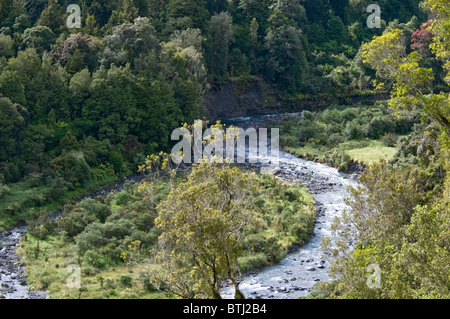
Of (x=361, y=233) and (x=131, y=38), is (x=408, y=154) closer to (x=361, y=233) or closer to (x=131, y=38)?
(x=361, y=233)

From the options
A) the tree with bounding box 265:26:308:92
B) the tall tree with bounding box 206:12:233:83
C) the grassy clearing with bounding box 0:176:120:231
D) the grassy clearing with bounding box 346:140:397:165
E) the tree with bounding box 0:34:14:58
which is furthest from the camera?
the tree with bounding box 265:26:308:92

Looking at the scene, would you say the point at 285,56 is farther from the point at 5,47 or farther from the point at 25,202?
the point at 25,202

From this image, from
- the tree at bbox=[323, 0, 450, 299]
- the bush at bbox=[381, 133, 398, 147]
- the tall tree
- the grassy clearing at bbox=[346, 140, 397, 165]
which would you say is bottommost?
the grassy clearing at bbox=[346, 140, 397, 165]

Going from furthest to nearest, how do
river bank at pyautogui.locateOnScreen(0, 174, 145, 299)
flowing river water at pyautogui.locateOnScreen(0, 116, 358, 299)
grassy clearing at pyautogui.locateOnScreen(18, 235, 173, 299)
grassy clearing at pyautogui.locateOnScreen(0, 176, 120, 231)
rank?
grassy clearing at pyautogui.locateOnScreen(0, 176, 120, 231), flowing river water at pyautogui.locateOnScreen(0, 116, 358, 299), grassy clearing at pyautogui.locateOnScreen(18, 235, 173, 299), river bank at pyautogui.locateOnScreen(0, 174, 145, 299)

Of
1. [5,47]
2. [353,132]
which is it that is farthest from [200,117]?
[5,47]

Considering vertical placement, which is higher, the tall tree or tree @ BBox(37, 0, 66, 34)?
tree @ BBox(37, 0, 66, 34)

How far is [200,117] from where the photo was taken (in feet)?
221

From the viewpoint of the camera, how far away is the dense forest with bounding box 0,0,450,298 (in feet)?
79.0

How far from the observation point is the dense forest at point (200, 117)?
949 inches

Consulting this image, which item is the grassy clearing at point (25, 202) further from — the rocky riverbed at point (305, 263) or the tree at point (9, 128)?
the rocky riverbed at point (305, 263)

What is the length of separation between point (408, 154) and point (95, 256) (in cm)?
2895

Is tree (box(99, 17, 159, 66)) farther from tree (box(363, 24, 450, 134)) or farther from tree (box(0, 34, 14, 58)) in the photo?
tree (box(363, 24, 450, 134))

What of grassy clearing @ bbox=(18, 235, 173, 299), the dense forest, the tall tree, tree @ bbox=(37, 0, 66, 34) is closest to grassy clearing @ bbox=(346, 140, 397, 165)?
the dense forest
